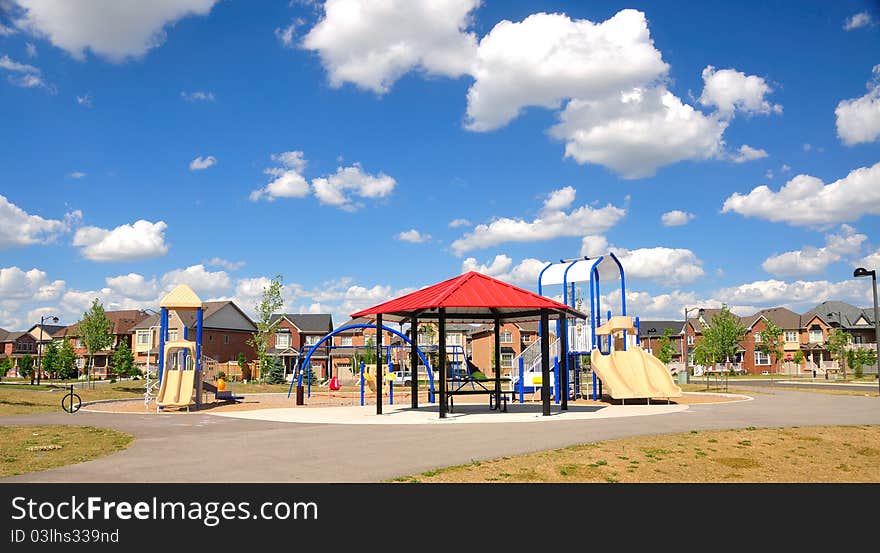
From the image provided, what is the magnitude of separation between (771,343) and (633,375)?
62.9 metres

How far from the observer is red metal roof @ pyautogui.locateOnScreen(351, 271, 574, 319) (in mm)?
20062

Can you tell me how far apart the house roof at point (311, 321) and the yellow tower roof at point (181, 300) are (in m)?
57.1

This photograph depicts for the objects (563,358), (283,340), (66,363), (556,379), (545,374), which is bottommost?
(556,379)

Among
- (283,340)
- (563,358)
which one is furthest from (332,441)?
(283,340)

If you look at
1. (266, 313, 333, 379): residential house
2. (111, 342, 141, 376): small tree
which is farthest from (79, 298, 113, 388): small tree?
(266, 313, 333, 379): residential house

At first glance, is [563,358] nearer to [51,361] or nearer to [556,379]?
[556,379]

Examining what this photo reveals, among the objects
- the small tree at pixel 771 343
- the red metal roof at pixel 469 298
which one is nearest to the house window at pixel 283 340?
the small tree at pixel 771 343

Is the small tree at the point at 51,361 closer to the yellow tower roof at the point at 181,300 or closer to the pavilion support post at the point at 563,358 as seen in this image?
the yellow tower roof at the point at 181,300

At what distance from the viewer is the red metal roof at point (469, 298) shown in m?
20.1

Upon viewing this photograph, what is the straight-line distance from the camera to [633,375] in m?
27.4
